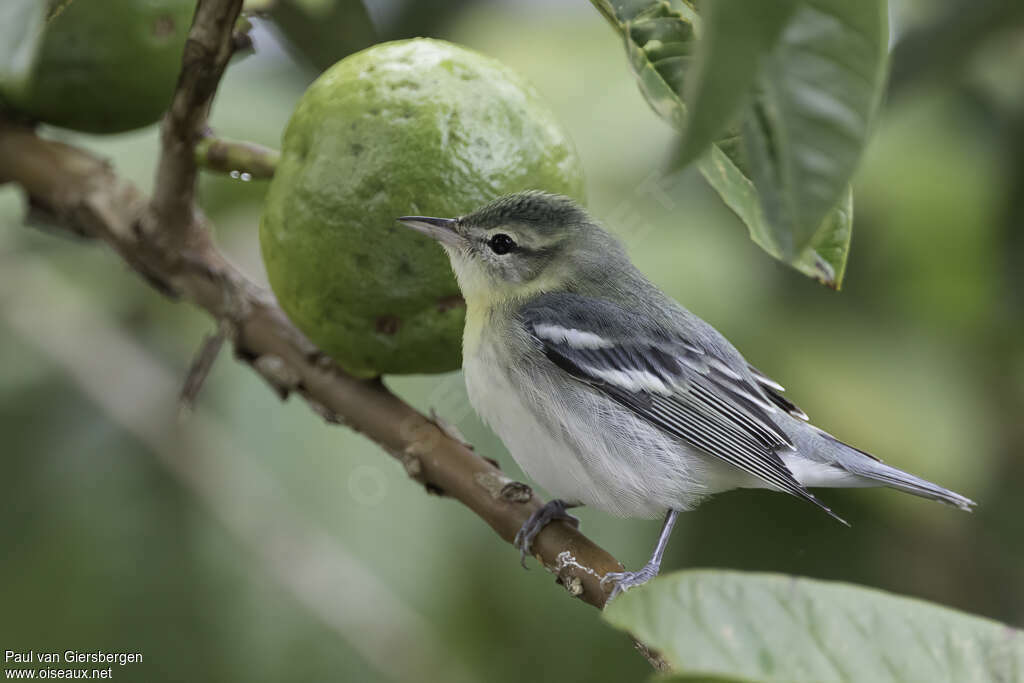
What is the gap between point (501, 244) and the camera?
2287 mm

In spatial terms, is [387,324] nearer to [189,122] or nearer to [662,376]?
[189,122]

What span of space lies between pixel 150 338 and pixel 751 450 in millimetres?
1715

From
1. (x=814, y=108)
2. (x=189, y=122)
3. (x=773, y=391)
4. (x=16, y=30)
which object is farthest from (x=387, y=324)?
(x=773, y=391)

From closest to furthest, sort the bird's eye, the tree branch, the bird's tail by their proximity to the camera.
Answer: the tree branch, the bird's tail, the bird's eye

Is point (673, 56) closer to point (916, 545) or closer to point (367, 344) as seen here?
point (367, 344)

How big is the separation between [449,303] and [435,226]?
168 mm

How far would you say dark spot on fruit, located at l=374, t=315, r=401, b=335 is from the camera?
1.72 metres

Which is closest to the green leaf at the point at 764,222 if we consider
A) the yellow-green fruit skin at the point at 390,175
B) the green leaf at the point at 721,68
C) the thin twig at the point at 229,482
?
the green leaf at the point at 721,68

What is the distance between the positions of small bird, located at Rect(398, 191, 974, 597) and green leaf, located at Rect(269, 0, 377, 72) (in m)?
0.50

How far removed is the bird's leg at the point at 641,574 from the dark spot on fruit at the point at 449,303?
0.55 meters

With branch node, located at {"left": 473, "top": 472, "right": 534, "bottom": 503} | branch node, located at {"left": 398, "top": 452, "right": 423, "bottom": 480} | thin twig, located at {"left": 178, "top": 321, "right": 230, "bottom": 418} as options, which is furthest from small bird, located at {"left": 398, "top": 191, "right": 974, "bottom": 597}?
thin twig, located at {"left": 178, "top": 321, "right": 230, "bottom": 418}

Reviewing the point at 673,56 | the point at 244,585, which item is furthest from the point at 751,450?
the point at 244,585

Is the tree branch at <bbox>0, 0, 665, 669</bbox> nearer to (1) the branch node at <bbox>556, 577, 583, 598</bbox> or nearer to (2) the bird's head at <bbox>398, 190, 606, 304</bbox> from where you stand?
(1) the branch node at <bbox>556, 577, 583, 598</bbox>

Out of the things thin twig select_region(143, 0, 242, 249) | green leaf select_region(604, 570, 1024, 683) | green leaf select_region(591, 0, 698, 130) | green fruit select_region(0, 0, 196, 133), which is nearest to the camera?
green leaf select_region(604, 570, 1024, 683)
